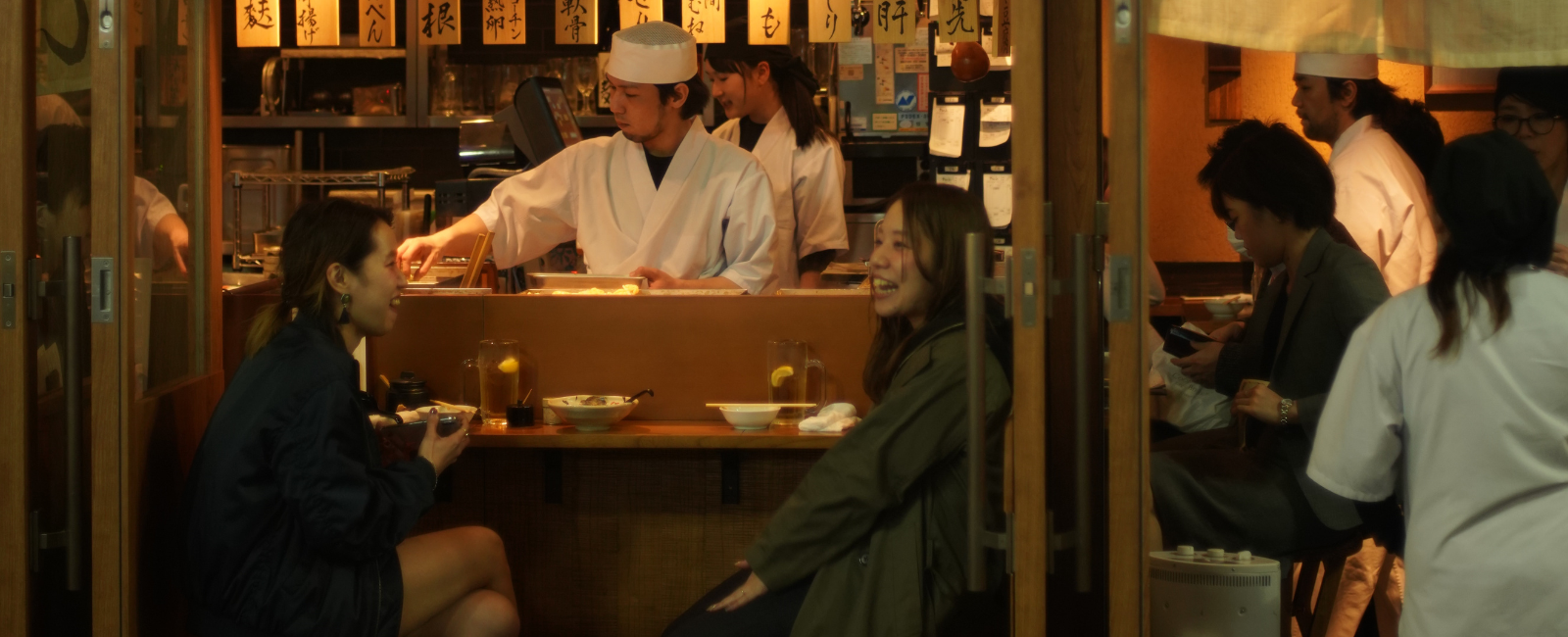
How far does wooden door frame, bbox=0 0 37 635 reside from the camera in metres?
2.18

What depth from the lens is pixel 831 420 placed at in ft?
9.47

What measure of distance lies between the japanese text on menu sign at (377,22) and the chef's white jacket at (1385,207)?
2.98 meters

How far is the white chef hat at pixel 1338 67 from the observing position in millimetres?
3385

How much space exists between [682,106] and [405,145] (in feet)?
10.8

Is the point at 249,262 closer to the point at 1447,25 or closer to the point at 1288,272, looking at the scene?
the point at 1288,272

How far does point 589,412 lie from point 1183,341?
4.28 ft

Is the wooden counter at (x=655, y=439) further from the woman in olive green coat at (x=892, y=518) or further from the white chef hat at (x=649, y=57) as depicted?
the white chef hat at (x=649, y=57)

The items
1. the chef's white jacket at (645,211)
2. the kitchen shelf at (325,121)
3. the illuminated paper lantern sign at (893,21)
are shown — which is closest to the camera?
the illuminated paper lantern sign at (893,21)

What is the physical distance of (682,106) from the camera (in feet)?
13.3

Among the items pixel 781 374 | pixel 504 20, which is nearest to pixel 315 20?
pixel 504 20

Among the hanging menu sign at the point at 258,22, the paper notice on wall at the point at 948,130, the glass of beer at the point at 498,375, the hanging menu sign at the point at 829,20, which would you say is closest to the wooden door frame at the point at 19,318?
the glass of beer at the point at 498,375

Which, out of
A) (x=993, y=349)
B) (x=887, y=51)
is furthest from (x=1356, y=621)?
(x=887, y=51)

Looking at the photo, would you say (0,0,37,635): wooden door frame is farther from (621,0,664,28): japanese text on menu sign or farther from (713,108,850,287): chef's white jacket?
(713,108,850,287): chef's white jacket

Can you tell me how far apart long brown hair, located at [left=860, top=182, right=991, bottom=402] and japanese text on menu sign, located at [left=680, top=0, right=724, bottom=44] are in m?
2.05
